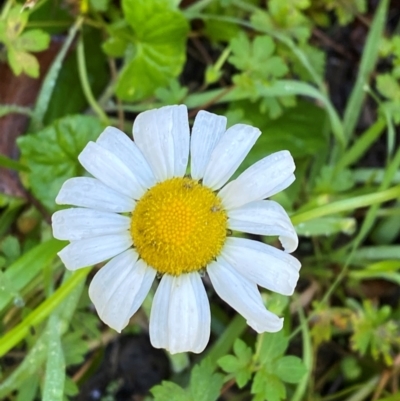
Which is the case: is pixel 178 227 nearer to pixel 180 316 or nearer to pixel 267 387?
pixel 180 316

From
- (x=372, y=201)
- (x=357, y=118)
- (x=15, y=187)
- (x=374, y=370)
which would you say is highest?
(x=15, y=187)

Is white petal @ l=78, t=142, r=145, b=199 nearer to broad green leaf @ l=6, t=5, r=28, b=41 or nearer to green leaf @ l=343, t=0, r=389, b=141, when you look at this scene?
broad green leaf @ l=6, t=5, r=28, b=41

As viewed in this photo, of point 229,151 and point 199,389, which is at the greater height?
point 229,151

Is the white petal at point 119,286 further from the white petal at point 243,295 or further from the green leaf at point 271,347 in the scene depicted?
the green leaf at point 271,347

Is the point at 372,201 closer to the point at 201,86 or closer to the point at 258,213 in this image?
the point at 258,213

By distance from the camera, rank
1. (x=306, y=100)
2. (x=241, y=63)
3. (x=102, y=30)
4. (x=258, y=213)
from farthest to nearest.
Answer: (x=306, y=100) < (x=102, y=30) < (x=241, y=63) < (x=258, y=213)

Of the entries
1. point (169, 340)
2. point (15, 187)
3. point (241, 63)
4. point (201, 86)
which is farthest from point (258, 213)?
point (201, 86)

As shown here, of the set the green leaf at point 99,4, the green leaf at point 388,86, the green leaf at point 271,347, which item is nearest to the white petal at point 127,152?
the green leaf at point 271,347

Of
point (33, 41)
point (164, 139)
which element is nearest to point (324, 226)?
point (164, 139)
